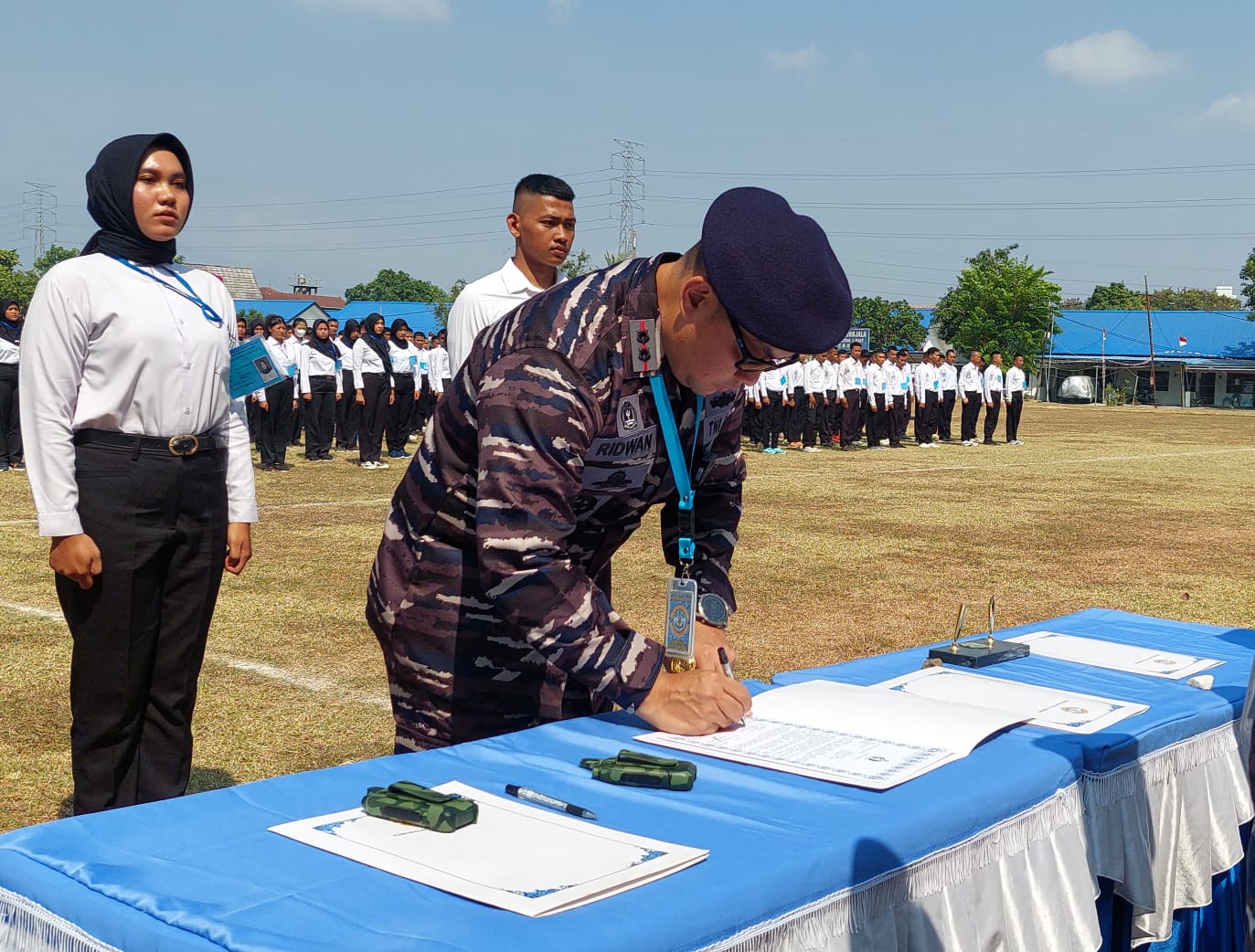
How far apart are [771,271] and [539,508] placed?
1.67ft

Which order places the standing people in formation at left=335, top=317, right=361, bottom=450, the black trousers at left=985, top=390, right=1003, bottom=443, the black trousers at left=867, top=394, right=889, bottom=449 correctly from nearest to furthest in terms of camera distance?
1. the standing people in formation at left=335, top=317, right=361, bottom=450
2. the black trousers at left=867, top=394, right=889, bottom=449
3. the black trousers at left=985, top=390, right=1003, bottom=443

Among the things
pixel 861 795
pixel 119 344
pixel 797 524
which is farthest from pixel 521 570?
pixel 797 524

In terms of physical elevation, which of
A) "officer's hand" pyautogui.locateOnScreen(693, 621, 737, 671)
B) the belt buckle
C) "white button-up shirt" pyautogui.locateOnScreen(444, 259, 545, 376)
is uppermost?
"white button-up shirt" pyautogui.locateOnScreen(444, 259, 545, 376)

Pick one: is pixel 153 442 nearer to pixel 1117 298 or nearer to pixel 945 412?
pixel 945 412

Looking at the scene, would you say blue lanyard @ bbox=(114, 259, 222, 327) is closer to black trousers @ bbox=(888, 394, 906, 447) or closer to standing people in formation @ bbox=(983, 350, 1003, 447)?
black trousers @ bbox=(888, 394, 906, 447)

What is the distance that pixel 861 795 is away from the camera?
1.87 meters

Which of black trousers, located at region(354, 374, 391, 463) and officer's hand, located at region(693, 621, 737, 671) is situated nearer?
officer's hand, located at region(693, 621, 737, 671)

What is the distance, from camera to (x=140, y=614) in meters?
3.10

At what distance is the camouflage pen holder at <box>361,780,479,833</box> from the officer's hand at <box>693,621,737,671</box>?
2.23 ft

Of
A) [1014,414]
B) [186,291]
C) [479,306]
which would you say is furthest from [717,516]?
[1014,414]

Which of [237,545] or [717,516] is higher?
[717,516]

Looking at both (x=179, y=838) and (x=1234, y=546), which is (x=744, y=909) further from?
(x=1234, y=546)

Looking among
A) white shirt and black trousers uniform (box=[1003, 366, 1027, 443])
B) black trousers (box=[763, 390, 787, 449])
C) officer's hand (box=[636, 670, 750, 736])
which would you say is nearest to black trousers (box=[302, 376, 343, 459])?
black trousers (box=[763, 390, 787, 449])

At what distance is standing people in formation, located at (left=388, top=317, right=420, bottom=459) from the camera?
1720 cm
